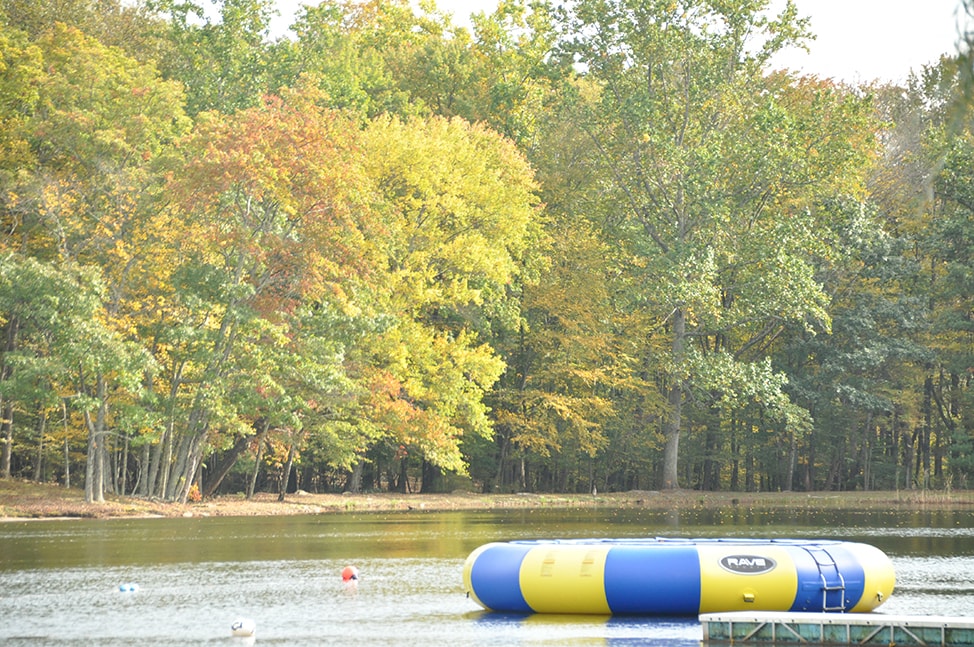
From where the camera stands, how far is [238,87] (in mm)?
60125

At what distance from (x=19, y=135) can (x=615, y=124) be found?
25.0m

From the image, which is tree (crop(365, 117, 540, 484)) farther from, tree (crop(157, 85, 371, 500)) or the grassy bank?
tree (crop(157, 85, 371, 500))

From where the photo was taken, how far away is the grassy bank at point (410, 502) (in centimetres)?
4288

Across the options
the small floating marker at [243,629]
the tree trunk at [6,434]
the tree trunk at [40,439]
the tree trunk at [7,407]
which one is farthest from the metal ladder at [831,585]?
the tree trunk at [40,439]

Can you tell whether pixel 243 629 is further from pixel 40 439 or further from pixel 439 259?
pixel 439 259

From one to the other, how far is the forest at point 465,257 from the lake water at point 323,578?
736 cm

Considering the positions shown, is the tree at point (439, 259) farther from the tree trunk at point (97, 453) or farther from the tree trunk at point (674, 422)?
the tree trunk at point (97, 453)

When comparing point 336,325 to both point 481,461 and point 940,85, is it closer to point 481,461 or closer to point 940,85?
point 481,461

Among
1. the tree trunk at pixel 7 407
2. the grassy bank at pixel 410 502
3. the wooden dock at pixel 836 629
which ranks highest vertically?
the tree trunk at pixel 7 407

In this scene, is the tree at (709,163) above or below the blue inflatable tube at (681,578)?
above

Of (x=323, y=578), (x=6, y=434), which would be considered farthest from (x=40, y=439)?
(x=323, y=578)

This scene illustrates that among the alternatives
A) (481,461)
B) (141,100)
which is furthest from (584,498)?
(141,100)

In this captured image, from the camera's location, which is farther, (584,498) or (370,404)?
(584,498)

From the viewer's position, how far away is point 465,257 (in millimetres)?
54844
